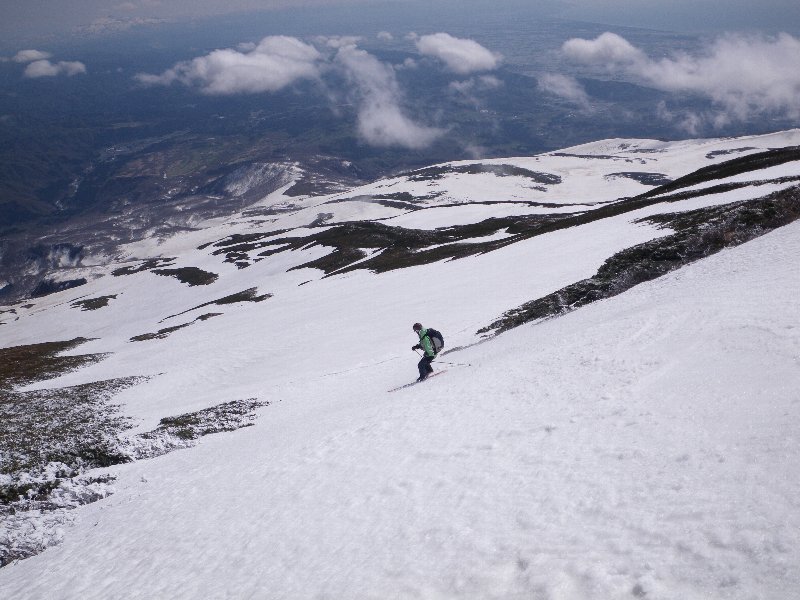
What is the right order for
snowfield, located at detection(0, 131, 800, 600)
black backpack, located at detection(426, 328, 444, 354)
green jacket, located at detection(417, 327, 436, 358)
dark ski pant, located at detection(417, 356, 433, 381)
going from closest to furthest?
snowfield, located at detection(0, 131, 800, 600) → black backpack, located at detection(426, 328, 444, 354) → green jacket, located at detection(417, 327, 436, 358) → dark ski pant, located at detection(417, 356, 433, 381)

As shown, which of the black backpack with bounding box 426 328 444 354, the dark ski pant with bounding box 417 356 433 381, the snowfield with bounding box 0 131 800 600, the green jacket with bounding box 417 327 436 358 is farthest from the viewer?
the dark ski pant with bounding box 417 356 433 381

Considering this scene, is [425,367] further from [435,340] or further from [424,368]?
[435,340]

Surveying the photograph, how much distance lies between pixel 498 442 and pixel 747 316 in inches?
314

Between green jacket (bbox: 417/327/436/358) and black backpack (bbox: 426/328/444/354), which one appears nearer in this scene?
black backpack (bbox: 426/328/444/354)

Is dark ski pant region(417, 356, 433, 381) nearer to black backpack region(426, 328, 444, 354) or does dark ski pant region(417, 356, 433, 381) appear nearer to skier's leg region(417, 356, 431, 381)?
skier's leg region(417, 356, 431, 381)

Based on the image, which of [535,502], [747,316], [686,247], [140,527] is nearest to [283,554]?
[535,502]

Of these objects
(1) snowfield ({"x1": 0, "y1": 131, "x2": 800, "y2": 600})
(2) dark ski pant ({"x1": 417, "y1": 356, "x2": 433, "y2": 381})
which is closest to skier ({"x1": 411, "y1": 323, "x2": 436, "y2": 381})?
(2) dark ski pant ({"x1": 417, "y1": 356, "x2": 433, "y2": 381})

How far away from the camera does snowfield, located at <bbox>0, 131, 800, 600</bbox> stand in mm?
7020

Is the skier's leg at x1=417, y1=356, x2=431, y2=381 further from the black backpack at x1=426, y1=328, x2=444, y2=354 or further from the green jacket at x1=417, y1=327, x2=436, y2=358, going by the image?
the black backpack at x1=426, y1=328, x2=444, y2=354

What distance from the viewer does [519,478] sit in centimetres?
980

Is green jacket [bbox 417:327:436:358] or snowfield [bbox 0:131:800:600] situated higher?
green jacket [bbox 417:327:436:358]

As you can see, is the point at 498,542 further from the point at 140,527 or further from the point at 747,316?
the point at 140,527

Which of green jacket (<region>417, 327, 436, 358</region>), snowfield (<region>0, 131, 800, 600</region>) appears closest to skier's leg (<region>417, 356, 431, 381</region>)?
green jacket (<region>417, 327, 436, 358</region>)

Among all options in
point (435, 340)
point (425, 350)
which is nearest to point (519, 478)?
point (435, 340)
